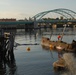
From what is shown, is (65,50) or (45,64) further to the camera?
(65,50)

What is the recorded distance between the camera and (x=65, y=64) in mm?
36344

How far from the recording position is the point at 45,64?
4206 centimetres

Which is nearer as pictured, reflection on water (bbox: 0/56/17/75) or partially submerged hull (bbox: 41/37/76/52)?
reflection on water (bbox: 0/56/17/75)

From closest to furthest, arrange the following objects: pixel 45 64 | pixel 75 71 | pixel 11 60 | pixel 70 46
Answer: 1. pixel 75 71
2. pixel 45 64
3. pixel 11 60
4. pixel 70 46

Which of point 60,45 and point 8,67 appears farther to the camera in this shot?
point 60,45

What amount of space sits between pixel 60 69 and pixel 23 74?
16.2 feet

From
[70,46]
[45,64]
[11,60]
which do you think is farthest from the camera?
[70,46]

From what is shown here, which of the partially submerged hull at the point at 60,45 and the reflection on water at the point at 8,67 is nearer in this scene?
the reflection on water at the point at 8,67

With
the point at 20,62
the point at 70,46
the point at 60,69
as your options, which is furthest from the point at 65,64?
the point at 70,46

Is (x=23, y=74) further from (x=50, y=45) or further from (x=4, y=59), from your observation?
(x=50, y=45)

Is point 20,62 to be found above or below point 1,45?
below

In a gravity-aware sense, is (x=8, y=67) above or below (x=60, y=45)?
below

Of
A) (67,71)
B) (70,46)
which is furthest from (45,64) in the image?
(70,46)

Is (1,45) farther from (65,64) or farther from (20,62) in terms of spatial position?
(65,64)
